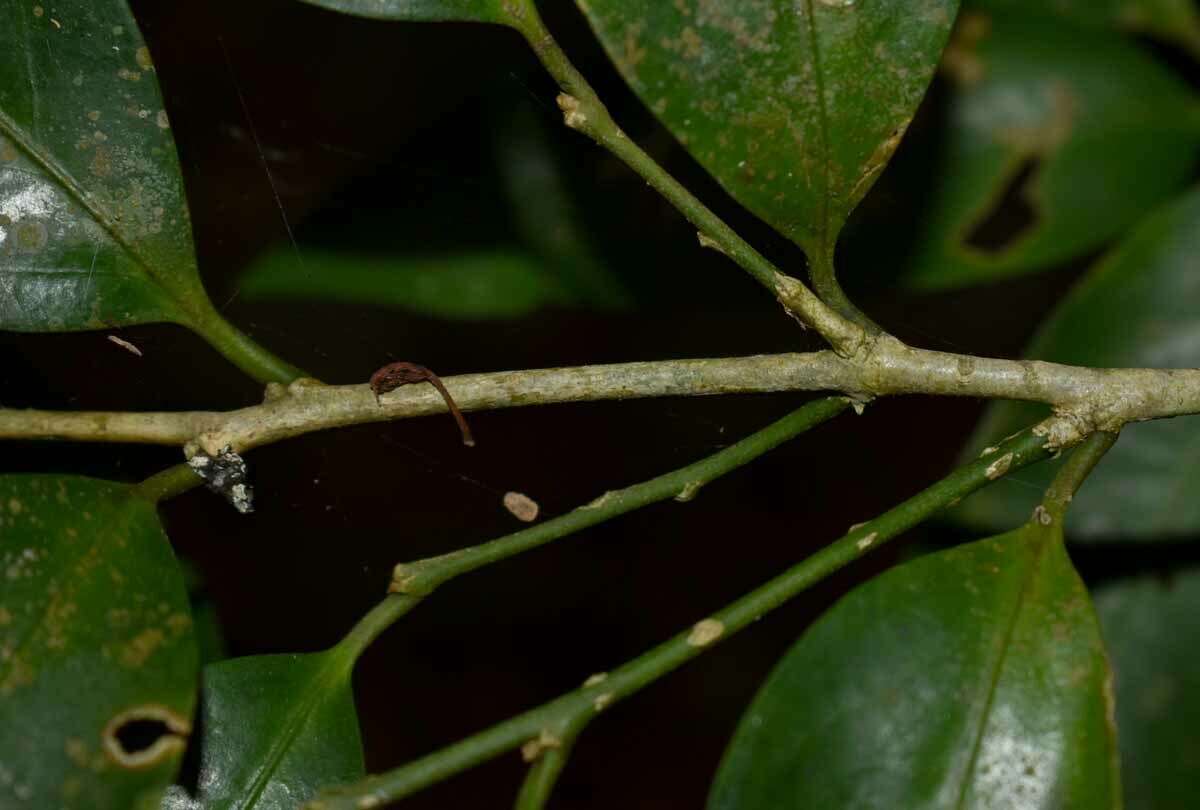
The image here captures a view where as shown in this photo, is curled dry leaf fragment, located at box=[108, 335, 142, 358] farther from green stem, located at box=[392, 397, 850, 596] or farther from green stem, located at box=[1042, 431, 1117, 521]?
green stem, located at box=[1042, 431, 1117, 521]

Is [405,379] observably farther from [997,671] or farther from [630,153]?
[997,671]

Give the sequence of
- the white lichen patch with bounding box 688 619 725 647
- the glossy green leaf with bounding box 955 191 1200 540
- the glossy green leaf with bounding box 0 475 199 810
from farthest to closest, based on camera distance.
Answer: the glossy green leaf with bounding box 955 191 1200 540
the white lichen patch with bounding box 688 619 725 647
the glossy green leaf with bounding box 0 475 199 810

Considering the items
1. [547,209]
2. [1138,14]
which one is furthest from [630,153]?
[1138,14]

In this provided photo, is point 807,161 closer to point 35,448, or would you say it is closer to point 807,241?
point 807,241

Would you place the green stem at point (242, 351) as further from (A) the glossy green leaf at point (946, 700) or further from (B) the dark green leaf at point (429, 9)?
(A) the glossy green leaf at point (946, 700)

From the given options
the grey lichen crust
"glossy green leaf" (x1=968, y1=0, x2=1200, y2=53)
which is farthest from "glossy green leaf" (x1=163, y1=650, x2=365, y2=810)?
"glossy green leaf" (x1=968, y1=0, x2=1200, y2=53)

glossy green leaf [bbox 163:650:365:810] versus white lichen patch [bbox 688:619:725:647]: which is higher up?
white lichen patch [bbox 688:619:725:647]

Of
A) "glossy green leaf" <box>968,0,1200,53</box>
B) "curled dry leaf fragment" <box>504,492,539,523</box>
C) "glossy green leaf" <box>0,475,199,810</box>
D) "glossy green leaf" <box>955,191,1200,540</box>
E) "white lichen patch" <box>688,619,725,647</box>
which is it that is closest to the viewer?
"glossy green leaf" <box>0,475,199,810</box>
